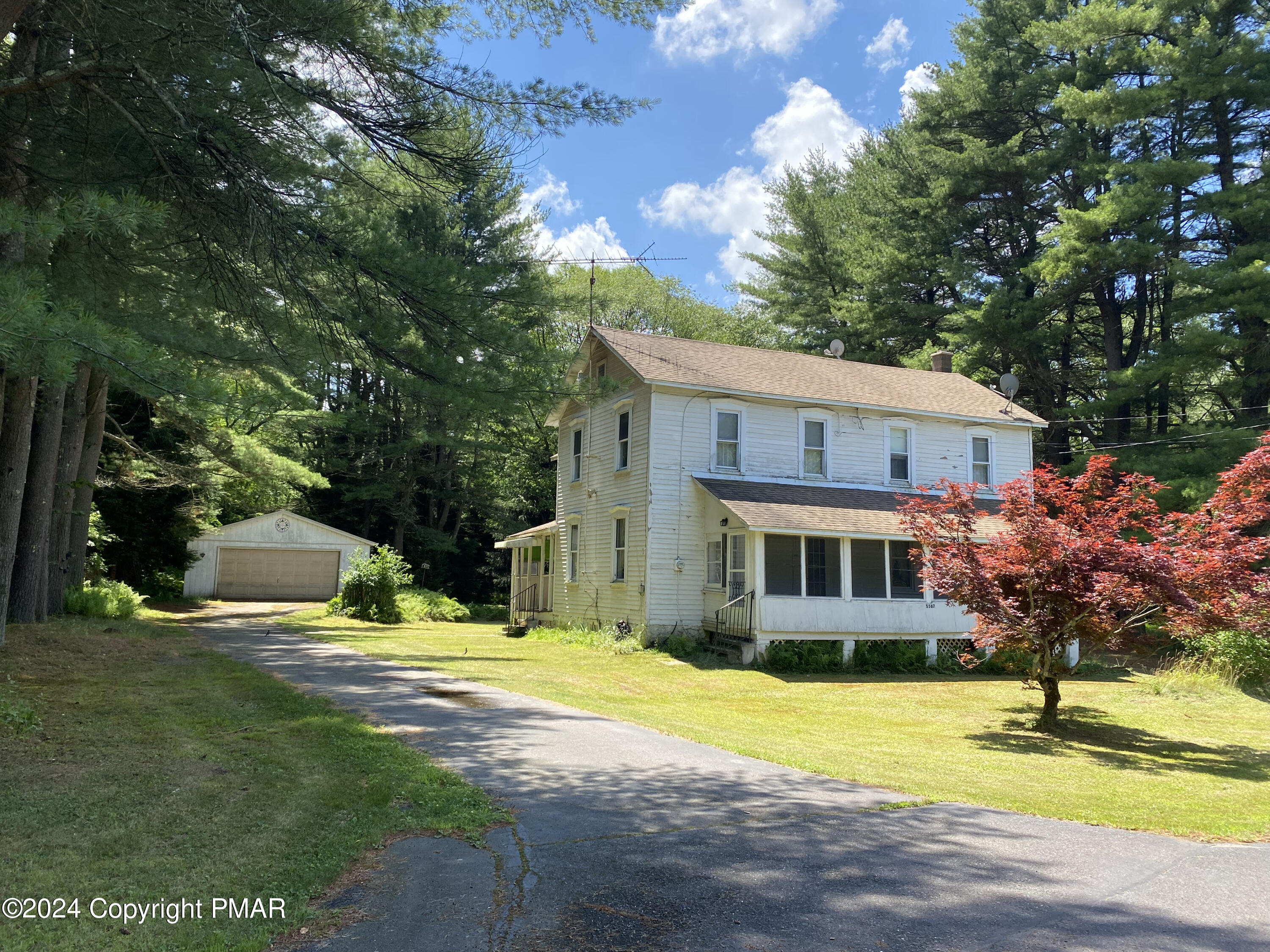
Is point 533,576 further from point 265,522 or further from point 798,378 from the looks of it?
point 265,522

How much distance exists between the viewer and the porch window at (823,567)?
69.9 ft

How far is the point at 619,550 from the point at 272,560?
65.9 ft

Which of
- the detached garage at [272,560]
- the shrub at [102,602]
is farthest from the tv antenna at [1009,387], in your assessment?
the detached garage at [272,560]

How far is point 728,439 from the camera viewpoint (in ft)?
69.3

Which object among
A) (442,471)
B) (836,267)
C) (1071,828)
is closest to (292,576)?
(442,471)

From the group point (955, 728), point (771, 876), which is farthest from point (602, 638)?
point (771, 876)

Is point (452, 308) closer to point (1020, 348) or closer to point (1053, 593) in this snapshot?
point (1053, 593)

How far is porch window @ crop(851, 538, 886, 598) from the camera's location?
22.0m

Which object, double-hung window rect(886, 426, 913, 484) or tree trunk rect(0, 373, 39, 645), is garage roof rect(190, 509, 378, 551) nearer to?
tree trunk rect(0, 373, 39, 645)

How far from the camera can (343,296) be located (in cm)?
1060

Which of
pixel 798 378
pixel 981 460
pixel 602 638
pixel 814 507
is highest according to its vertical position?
pixel 798 378

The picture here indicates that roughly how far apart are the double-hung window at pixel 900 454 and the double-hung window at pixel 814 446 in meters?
1.98

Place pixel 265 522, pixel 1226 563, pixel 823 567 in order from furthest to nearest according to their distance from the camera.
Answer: pixel 265 522, pixel 823 567, pixel 1226 563

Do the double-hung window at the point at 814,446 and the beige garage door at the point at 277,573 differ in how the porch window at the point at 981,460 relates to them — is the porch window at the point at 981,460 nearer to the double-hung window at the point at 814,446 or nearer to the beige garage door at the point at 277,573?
the double-hung window at the point at 814,446
